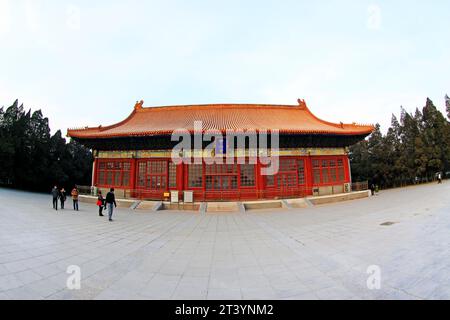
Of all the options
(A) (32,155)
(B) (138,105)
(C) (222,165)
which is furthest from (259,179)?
(A) (32,155)

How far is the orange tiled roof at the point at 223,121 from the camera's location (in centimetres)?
1648

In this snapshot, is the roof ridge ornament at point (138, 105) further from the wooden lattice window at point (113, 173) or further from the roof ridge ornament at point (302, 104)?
the roof ridge ornament at point (302, 104)

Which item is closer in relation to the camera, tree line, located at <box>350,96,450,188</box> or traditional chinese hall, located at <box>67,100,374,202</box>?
traditional chinese hall, located at <box>67,100,374,202</box>

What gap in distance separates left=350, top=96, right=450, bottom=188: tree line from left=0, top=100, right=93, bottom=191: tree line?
4202 centimetres

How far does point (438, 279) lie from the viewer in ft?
12.5

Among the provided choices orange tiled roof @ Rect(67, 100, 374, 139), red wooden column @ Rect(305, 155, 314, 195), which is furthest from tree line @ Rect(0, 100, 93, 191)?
red wooden column @ Rect(305, 155, 314, 195)

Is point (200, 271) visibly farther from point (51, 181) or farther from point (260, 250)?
point (51, 181)

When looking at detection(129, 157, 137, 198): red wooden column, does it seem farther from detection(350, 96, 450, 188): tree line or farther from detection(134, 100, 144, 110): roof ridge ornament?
detection(350, 96, 450, 188): tree line

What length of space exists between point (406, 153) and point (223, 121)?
1125 inches

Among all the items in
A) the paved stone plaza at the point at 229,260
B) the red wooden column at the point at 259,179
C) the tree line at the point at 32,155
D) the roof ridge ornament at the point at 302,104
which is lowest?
the paved stone plaza at the point at 229,260

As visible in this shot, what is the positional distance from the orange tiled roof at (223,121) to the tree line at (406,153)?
1690 centimetres

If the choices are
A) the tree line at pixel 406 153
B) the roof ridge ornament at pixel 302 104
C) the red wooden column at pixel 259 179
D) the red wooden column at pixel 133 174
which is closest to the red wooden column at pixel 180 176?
the red wooden column at pixel 133 174

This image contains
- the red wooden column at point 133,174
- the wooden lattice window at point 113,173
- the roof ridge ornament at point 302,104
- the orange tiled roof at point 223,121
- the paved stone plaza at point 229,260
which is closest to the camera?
the paved stone plaza at point 229,260

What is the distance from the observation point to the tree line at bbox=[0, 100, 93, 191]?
71.8 ft
